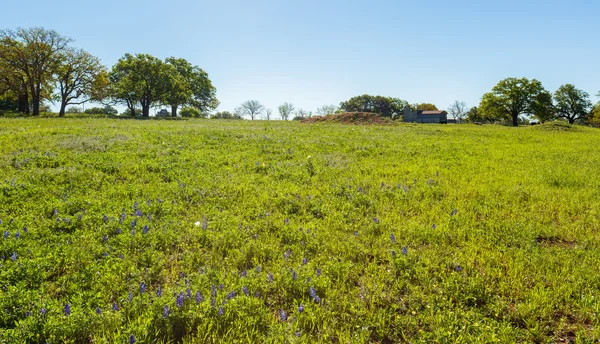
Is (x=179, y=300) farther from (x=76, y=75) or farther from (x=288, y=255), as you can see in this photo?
(x=76, y=75)

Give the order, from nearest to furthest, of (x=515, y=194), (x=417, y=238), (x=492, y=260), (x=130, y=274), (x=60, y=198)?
(x=130, y=274), (x=492, y=260), (x=417, y=238), (x=60, y=198), (x=515, y=194)

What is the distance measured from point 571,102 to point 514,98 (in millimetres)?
29896

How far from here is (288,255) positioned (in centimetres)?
477

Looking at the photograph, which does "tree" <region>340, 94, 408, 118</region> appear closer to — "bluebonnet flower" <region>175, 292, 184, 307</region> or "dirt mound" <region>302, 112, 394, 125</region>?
"dirt mound" <region>302, 112, 394, 125</region>

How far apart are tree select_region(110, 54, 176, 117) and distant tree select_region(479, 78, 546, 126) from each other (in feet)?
232

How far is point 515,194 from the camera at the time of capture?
7844 mm

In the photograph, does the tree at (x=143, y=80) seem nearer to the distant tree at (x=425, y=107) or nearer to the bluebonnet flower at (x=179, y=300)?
the bluebonnet flower at (x=179, y=300)

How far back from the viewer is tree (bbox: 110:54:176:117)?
48375 mm

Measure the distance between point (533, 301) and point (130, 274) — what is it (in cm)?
515

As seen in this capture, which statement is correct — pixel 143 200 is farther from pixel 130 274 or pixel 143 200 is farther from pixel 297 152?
pixel 297 152

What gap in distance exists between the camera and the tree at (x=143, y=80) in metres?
48.4

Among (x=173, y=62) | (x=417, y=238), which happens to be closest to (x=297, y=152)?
(x=417, y=238)

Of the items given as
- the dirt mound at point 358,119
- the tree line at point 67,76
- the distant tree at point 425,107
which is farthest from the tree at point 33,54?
the distant tree at point 425,107

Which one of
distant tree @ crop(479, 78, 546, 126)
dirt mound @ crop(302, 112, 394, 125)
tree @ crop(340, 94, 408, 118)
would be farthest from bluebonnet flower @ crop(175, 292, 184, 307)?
tree @ crop(340, 94, 408, 118)
